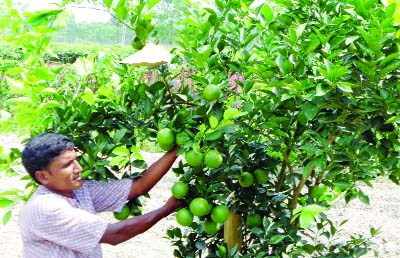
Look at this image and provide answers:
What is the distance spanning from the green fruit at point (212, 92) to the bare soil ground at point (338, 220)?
180 cm

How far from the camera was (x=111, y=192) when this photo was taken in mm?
1789

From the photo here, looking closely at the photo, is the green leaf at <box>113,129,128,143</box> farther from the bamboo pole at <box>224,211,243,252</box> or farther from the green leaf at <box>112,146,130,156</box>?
the bamboo pole at <box>224,211,243,252</box>

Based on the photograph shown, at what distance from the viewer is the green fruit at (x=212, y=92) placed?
5.10 ft

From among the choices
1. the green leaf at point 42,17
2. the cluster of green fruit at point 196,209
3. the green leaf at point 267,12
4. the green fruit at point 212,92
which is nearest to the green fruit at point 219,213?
the cluster of green fruit at point 196,209

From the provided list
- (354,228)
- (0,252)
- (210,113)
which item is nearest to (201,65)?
(210,113)

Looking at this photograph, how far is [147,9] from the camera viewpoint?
1606 millimetres

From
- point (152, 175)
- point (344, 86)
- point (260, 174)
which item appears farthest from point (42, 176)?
point (344, 86)

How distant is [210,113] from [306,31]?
0.36 m

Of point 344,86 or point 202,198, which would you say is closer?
point 344,86

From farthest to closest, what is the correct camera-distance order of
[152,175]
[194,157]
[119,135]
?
[152,175] → [119,135] → [194,157]

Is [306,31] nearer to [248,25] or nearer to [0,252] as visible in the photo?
[248,25]

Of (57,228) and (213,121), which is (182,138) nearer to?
(213,121)

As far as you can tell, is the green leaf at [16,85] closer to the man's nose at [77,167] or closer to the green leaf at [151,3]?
the man's nose at [77,167]

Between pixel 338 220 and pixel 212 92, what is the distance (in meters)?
3.63
